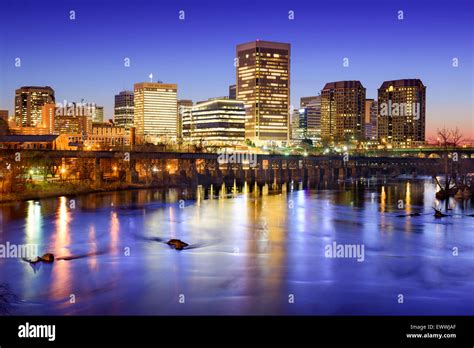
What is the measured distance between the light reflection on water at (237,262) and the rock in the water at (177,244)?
2.24 feet

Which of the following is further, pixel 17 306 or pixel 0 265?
pixel 0 265

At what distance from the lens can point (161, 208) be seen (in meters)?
61.1

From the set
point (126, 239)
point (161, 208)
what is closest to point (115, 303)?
point (126, 239)

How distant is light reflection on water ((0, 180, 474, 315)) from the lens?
2511cm

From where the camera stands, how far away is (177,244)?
38062mm

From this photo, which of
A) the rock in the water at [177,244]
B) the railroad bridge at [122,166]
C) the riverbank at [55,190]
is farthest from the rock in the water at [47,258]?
the railroad bridge at [122,166]

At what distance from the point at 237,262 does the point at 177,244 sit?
640 cm

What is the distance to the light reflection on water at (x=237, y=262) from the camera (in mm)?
25109

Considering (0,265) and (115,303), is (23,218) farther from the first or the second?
(115,303)

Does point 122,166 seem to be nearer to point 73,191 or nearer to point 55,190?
point 73,191

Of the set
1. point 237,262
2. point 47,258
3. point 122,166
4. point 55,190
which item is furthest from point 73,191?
point 237,262

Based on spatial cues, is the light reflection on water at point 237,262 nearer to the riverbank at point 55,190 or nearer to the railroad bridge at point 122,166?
the riverbank at point 55,190

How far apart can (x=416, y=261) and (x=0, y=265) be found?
2528cm
